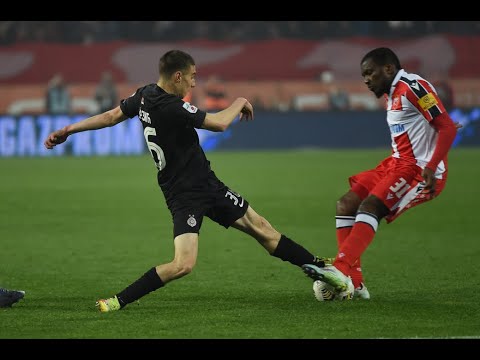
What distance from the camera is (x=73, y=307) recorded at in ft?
23.0

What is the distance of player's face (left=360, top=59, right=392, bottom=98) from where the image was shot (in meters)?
7.25

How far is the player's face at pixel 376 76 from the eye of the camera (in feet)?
23.8

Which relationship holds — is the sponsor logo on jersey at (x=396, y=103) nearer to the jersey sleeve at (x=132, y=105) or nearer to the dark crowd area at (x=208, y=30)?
the jersey sleeve at (x=132, y=105)

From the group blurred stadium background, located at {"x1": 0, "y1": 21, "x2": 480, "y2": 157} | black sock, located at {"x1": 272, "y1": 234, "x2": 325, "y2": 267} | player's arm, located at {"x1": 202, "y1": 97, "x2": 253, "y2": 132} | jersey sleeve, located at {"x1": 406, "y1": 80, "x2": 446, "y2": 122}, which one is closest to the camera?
player's arm, located at {"x1": 202, "y1": 97, "x2": 253, "y2": 132}

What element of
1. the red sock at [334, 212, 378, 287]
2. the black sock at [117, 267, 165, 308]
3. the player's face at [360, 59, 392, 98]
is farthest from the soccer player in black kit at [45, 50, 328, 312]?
the player's face at [360, 59, 392, 98]

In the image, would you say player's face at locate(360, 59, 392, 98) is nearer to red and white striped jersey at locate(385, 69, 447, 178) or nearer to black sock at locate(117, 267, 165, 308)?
red and white striped jersey at locate(385, 69, 447, 178)

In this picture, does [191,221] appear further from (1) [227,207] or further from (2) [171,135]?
(2) [171,135]

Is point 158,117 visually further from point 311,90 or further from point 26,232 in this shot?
point 311,90

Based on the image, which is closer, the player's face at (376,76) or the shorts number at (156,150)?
the shorts number at (156,150)

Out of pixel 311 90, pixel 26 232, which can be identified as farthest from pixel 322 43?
pixel 26 232

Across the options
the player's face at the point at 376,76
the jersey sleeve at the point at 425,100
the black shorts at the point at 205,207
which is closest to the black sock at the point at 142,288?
the black shorts at the point at 205,207

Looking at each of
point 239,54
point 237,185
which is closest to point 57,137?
point 237,185

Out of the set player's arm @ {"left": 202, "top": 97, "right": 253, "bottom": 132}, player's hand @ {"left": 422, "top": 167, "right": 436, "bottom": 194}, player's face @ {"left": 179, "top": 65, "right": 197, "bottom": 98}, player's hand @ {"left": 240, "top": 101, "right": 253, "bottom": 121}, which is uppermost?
player's face @ {"left": 179, "top": 65, "right": 197, "bottom": 98}

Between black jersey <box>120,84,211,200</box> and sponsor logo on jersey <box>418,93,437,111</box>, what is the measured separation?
1565mm
